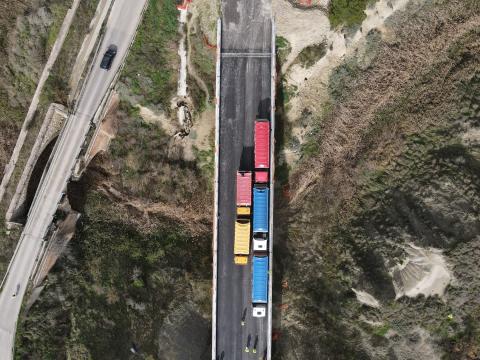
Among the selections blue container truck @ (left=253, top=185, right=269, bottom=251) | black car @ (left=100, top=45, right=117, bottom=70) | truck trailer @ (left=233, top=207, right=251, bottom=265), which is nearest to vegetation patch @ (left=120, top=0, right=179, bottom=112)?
black car @ (left=100, top=45, right=117, bottom=70)

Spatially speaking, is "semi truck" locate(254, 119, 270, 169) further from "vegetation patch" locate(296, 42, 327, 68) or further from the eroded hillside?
"vegetation patch" locate(296, 42, 327, 68)

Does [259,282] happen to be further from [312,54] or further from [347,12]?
[347,12]

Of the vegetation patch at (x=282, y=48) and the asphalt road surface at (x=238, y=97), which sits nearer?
the asphalt road surface at (x=238, y=97)

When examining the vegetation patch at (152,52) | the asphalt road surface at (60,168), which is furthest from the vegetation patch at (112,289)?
the vegetation patch at (152,52)

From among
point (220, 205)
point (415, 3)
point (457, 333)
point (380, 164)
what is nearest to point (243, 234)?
point (220, 205)

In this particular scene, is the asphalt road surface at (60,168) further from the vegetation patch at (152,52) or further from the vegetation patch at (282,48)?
the vegetation patch at (282,48)

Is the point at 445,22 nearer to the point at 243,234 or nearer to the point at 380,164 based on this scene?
the point at 380,164
